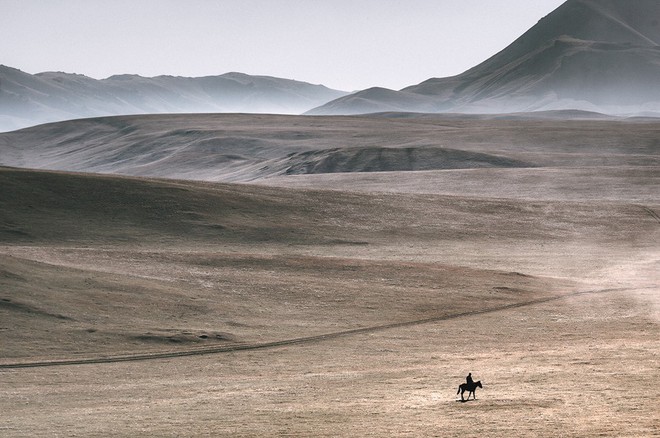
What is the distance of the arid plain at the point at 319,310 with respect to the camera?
27.1m


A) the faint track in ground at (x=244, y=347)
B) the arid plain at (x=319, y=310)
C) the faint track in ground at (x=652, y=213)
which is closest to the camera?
the arid plain at (x=319, y=310)

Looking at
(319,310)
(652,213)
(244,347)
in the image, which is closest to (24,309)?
(244,347)

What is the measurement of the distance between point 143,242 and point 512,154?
99244 mm

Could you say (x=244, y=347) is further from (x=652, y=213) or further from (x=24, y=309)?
(x=652, y=213)

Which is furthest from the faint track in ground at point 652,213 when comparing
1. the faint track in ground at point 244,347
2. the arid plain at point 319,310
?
the faint track in ground at point 244,347

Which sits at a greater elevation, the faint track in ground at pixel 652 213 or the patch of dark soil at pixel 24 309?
the faint track in ground at pixel 652 213

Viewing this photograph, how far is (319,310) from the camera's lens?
48.5 m

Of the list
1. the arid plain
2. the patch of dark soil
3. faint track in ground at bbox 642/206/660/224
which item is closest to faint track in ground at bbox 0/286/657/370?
the arid plain

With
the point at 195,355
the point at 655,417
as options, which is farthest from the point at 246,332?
the point at 655,417

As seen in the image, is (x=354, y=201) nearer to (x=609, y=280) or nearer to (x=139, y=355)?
(x=609, y=280)

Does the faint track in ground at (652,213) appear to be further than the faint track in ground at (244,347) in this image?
Yes

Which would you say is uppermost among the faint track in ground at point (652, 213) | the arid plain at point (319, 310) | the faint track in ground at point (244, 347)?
the faint track in ground at point (652, 213)

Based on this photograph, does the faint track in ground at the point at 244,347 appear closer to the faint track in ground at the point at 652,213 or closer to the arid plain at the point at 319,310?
the arid plain at the point at 319,310

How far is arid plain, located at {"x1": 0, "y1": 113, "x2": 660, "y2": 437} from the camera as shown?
89.0ft
